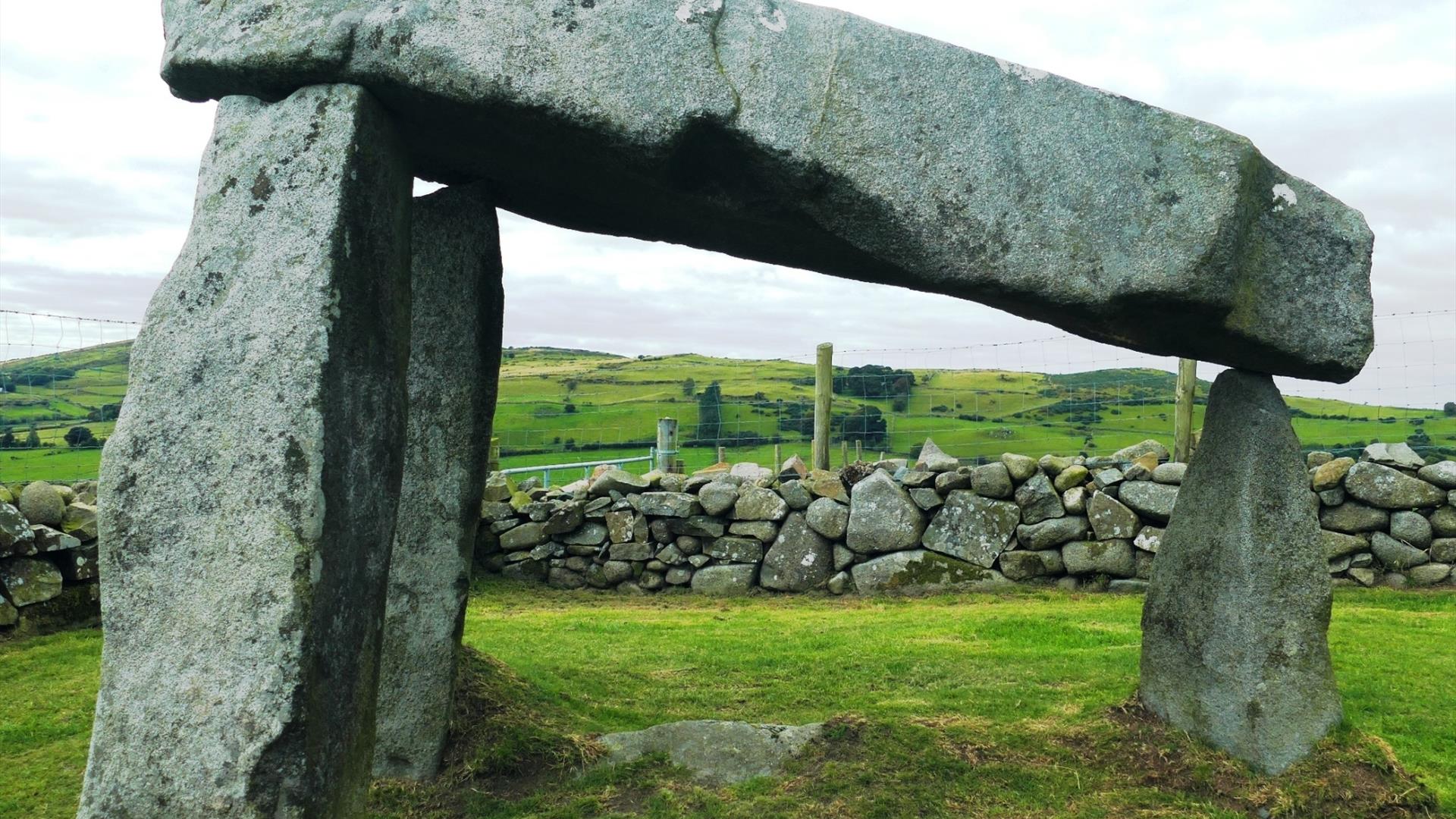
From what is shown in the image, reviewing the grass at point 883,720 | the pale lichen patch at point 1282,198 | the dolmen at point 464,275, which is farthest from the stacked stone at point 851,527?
the pale lichen patch at point 1282,198

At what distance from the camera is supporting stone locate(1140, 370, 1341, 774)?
4.93 meters

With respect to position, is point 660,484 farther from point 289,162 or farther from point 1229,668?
point 289,162

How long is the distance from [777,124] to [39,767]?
15.2ft

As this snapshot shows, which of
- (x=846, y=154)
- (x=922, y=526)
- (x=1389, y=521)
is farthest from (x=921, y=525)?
(x=846, y=154)

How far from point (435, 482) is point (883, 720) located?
8.78 feet

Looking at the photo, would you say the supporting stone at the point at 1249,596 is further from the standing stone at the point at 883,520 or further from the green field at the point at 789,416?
the green field at the point at 789,416

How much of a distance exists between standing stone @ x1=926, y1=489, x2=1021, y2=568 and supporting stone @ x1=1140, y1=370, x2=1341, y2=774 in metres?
5.48

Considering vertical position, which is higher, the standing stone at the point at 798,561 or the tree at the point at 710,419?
the tree at the point at 710,419

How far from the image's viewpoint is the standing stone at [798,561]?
11.0 metres

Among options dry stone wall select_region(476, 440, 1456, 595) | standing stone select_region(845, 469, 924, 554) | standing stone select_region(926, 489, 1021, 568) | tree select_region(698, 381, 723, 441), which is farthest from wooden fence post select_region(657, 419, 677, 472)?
standing stone select_region(926, 489, 1021, 568)

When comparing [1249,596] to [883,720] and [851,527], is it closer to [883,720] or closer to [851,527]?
[883,720]

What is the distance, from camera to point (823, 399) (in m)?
12.7

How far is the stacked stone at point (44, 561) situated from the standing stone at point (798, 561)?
609 centimetres

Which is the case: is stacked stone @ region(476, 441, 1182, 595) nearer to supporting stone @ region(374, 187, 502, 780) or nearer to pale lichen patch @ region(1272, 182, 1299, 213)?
pale lichen patch @ region(1272, 182, 1299, 213)
